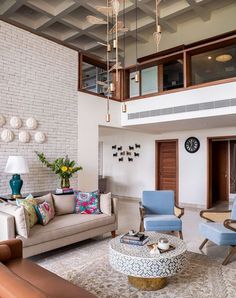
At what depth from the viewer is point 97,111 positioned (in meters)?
5.93

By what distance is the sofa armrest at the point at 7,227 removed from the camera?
10.2ft

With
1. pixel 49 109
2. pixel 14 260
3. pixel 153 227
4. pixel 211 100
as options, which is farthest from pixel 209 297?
pixel 49 109

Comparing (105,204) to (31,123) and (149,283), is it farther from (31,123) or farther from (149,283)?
(31,123)

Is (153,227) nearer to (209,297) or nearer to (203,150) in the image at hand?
(209,297)

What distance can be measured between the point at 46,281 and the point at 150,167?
659 cm

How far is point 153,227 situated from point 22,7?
6.56 metres

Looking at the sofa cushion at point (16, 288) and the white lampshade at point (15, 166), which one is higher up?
the white lampshade at point (15, 166)

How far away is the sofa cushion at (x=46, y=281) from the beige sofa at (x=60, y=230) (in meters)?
0.81

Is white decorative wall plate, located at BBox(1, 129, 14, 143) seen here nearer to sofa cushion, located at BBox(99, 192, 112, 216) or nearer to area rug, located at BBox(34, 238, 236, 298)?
sofa cushion, located at BBox(99, 192, 112, 216)

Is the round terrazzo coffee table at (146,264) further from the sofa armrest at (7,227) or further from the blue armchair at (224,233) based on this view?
the sofa armrest at (7,227)

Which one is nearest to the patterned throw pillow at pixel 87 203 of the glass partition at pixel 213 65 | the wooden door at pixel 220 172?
the glass partition at pixel 213 65

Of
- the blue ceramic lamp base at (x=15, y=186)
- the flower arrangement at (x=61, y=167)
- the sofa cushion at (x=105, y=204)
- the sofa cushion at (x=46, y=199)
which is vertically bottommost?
the sofa cushion at (x=105, y=204)

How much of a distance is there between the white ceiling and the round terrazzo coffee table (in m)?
5.68

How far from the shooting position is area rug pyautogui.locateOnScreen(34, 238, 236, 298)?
2.64m
